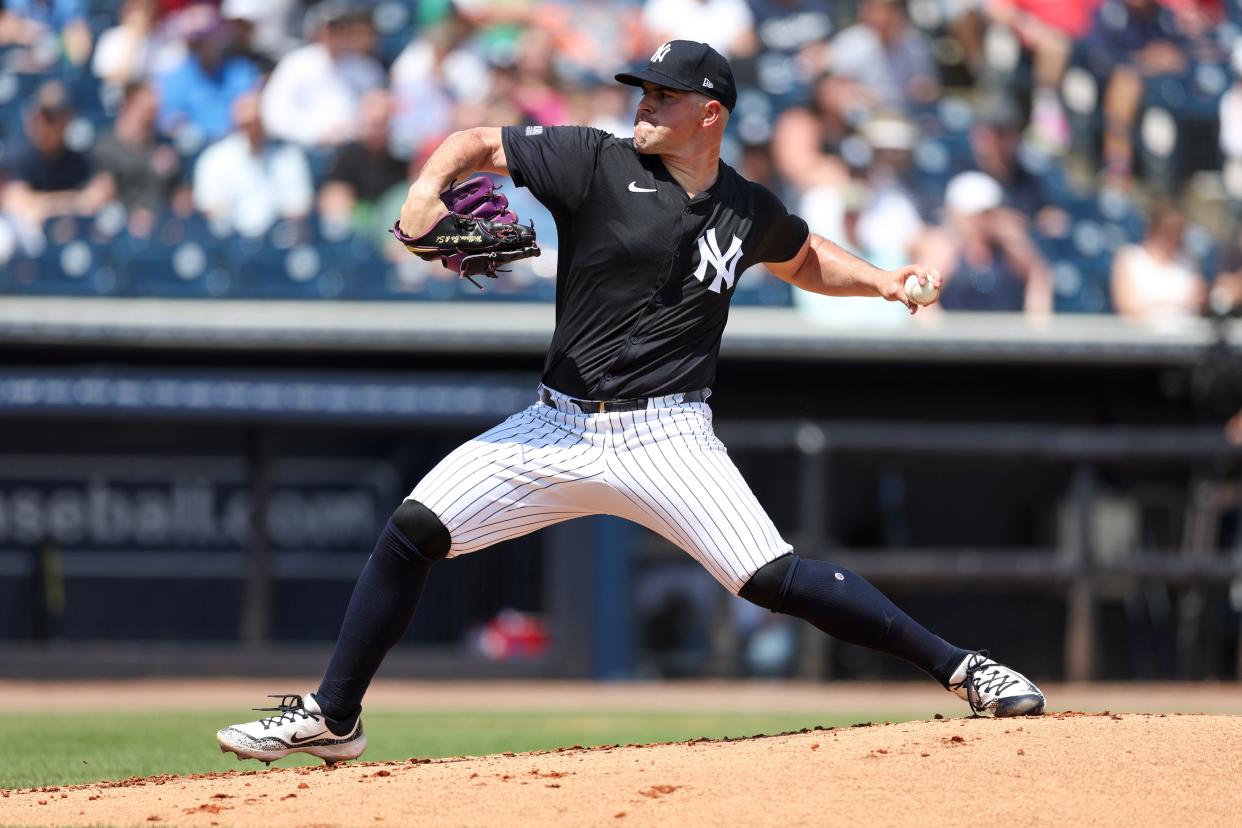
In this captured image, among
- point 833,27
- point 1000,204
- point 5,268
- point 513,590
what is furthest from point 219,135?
point 1000,204

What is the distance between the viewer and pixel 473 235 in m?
4.18

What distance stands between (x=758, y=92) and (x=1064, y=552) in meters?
3.87

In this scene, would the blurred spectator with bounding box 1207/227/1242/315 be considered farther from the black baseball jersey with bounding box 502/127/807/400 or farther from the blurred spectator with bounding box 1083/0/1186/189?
the black baseball jersey with bounding box 502/127/807/400

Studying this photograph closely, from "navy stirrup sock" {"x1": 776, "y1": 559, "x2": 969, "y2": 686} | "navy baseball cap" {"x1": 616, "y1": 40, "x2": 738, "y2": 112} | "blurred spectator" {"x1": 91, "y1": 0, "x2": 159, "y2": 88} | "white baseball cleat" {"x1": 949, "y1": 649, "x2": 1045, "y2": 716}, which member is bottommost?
"white baseball cleat" {"x1": 949, "y1": 649, "x2": 1045, "y2": 716}

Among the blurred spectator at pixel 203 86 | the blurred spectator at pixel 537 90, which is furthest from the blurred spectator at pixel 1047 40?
the blurred spectator at pixel 203 86

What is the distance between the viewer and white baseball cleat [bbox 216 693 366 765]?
4426 millimetres

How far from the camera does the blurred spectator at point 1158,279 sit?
11664 mm

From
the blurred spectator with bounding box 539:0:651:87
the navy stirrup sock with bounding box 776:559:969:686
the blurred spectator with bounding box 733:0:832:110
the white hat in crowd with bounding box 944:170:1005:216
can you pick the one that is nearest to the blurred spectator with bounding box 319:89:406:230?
the blurred spectator with bounding box 539:0:651:87

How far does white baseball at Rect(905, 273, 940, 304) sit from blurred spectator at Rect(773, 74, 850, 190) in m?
7.39

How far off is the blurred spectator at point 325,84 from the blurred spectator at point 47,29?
1.40 m

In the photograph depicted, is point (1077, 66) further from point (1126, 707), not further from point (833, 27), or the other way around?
point (1126, 707)

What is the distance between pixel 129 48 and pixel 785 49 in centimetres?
466

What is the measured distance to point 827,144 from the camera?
12211 millimetres

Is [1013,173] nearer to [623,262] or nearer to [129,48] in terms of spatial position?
[129,48]
